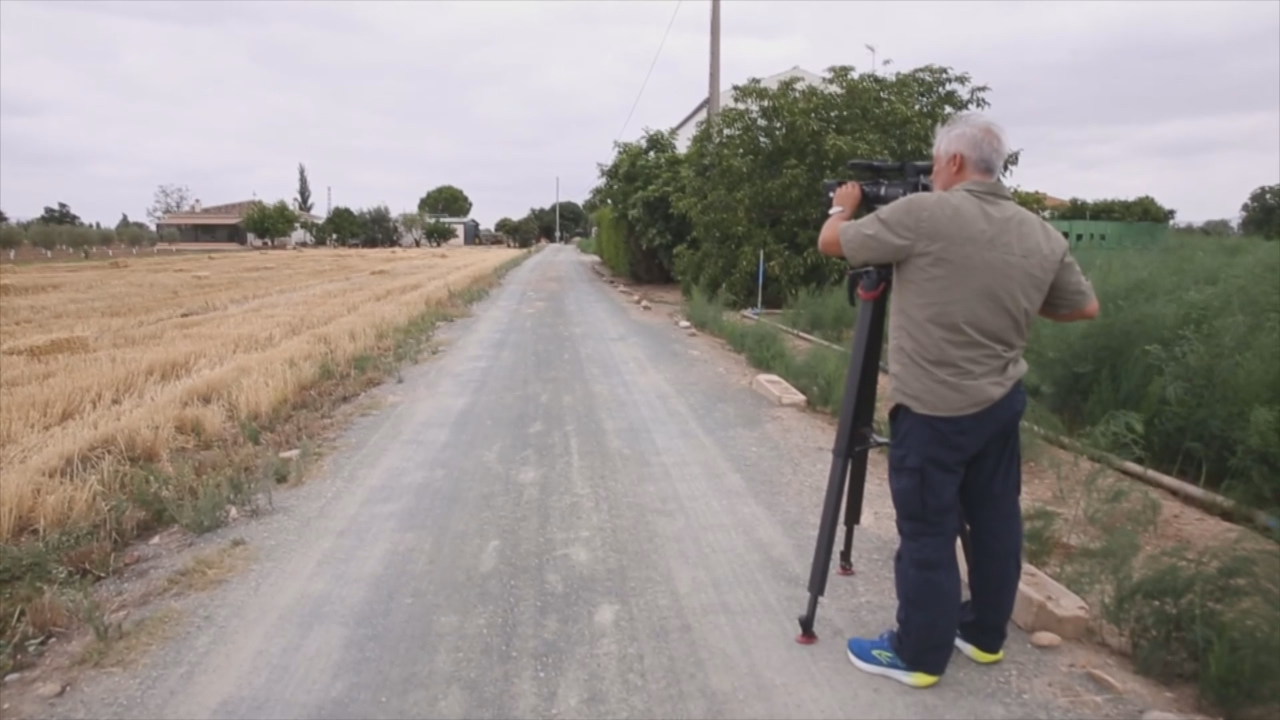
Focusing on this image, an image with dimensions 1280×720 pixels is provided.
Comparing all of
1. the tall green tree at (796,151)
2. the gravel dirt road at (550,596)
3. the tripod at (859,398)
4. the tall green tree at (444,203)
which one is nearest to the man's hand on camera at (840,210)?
the tripod at (859,398)

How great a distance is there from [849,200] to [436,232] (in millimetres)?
100656

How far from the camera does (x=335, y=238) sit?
299 feet

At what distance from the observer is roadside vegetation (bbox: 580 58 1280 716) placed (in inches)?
134

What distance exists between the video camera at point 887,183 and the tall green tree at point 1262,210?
22481mm

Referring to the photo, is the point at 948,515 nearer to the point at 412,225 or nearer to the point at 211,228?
the point at 211,228

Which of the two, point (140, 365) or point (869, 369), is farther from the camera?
point (140, 365)

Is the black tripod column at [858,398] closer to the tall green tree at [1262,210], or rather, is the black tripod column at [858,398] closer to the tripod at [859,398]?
the tripod at [859,398]

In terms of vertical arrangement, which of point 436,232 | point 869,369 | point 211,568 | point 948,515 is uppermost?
point 869,369

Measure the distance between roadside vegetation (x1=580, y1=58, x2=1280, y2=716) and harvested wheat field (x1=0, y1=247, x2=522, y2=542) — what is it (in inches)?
206

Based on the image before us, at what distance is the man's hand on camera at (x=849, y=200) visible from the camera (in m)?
3.31

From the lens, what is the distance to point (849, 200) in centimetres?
333

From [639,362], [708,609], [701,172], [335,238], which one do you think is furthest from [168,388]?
[335,238]

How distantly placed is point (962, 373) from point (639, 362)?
8.65 meters

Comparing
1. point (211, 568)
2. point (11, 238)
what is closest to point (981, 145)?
point (211, 568)
